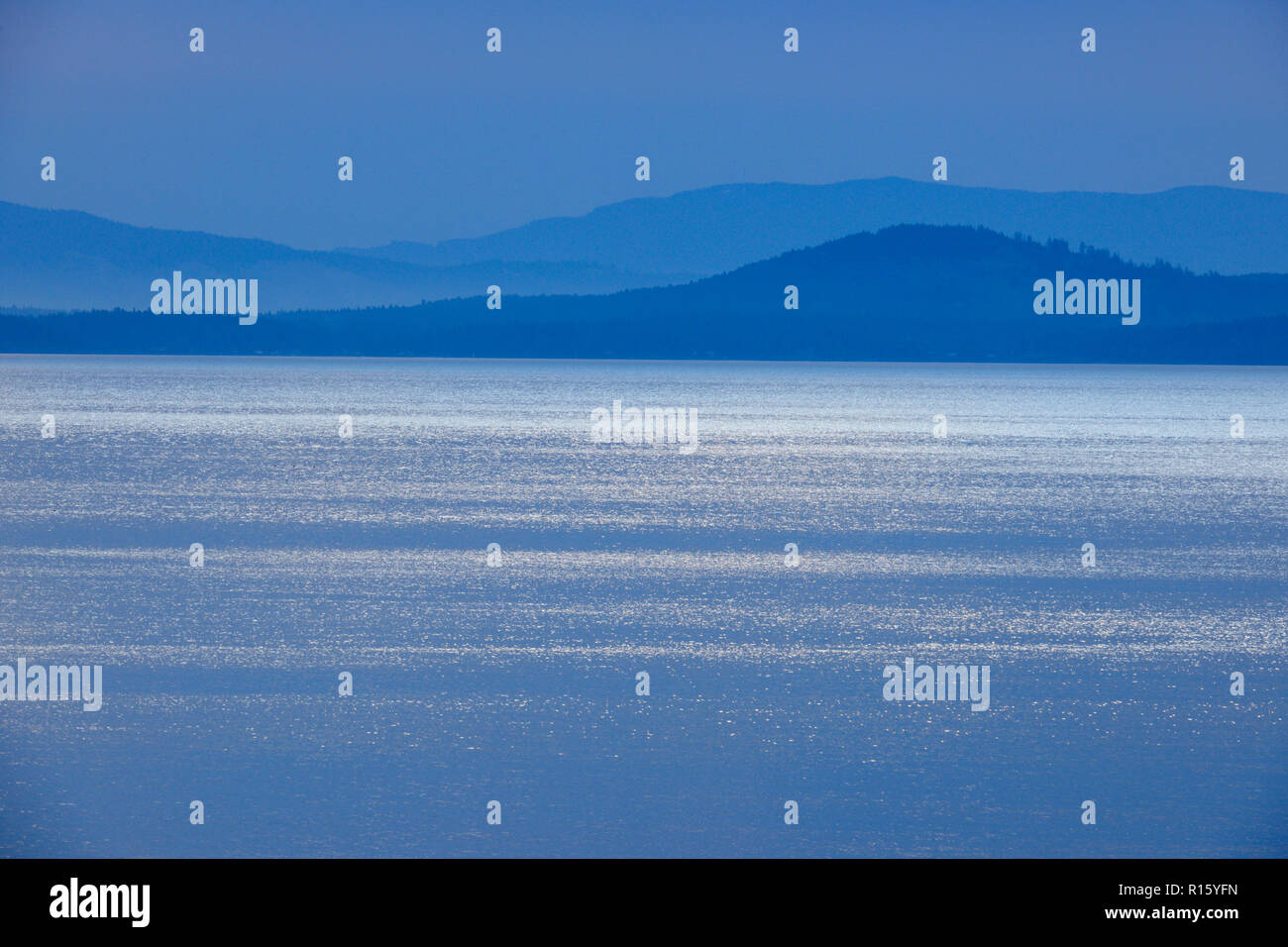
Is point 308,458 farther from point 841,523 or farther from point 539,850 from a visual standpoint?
point 539,850

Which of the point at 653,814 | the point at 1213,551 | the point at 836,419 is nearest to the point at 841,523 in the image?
the point at 1213,551

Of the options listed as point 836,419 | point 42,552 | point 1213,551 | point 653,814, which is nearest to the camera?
point 653,814

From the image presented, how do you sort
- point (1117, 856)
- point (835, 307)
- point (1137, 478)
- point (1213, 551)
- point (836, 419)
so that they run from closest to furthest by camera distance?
point (1117, 856)
point (1213, 551)
point (1137, 478)
point (836, 419)
point (835, 307)

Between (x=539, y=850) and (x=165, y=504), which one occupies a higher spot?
(x=165, y=504)

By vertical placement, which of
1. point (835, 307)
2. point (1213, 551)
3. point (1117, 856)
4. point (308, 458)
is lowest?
point (1117, 856)
